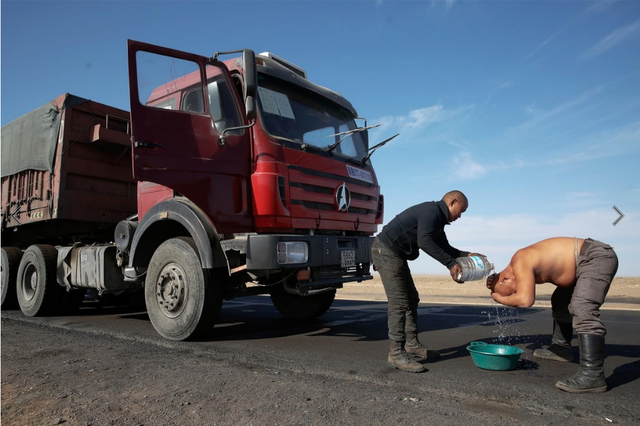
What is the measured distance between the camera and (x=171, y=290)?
5.48 metres

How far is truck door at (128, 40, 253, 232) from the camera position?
499 centimetres

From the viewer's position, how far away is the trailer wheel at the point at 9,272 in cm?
846

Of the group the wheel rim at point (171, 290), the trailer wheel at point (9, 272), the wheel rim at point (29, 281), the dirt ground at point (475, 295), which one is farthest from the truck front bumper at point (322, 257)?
the trailer wheel at point (9, 272)

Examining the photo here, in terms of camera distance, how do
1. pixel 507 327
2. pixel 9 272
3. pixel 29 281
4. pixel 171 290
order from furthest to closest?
pixel 9 272
pixel 29 281
pixel 507 327
pixel 171 290

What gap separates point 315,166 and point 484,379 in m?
2.92

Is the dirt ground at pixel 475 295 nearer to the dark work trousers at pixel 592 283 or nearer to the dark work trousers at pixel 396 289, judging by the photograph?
the dark work trousers at pixel 396 289

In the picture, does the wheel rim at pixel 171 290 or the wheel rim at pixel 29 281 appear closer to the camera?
the wheel rim at pixel 171 290

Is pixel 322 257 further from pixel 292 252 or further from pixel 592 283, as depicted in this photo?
pixel 592 283

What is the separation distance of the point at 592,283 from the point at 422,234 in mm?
1317

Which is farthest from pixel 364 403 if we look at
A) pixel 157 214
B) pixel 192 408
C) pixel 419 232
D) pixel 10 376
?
pixel 157 214

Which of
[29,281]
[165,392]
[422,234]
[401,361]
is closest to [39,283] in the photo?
[29,281]

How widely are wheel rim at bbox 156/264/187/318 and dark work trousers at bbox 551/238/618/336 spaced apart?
12.7 feet

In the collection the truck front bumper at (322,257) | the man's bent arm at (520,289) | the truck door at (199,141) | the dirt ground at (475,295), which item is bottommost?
the dirt ground at (475,295)

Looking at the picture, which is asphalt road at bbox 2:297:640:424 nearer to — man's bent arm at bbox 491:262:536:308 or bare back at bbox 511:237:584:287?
man's bent arm at bbox 491:262:536:308
